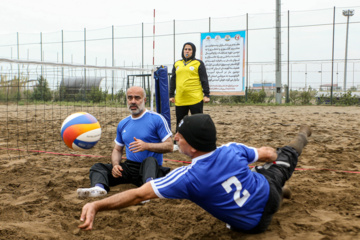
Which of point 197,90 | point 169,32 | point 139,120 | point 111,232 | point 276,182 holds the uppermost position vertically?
point 169,32

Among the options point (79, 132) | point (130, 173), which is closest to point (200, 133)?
point (130, 173)

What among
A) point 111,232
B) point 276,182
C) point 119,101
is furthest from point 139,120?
point 119,101

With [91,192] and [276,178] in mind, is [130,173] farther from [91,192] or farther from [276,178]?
[276,178]

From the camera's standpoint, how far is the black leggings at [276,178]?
246 centimetres

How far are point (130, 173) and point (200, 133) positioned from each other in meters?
1.70

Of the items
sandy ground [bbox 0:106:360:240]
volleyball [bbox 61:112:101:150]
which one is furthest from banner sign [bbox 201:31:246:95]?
volleyball [bbox 61:112:101:150]

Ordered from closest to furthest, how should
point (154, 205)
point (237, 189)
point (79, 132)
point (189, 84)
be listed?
point (237, 189), point (154, 205), point (79, 132), point (189, 84)

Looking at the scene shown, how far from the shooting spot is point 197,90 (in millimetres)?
5711

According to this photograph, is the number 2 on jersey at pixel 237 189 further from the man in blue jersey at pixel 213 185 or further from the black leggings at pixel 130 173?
the black leggings at pixel 130 173

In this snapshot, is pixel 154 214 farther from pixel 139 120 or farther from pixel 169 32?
pixel 169 32

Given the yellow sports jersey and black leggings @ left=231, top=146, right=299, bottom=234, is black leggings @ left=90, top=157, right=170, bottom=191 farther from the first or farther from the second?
the yellow sports jersey

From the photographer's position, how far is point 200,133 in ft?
7.22

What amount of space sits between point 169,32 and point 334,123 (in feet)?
39.2

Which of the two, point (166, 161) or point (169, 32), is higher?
point (169, 32)
